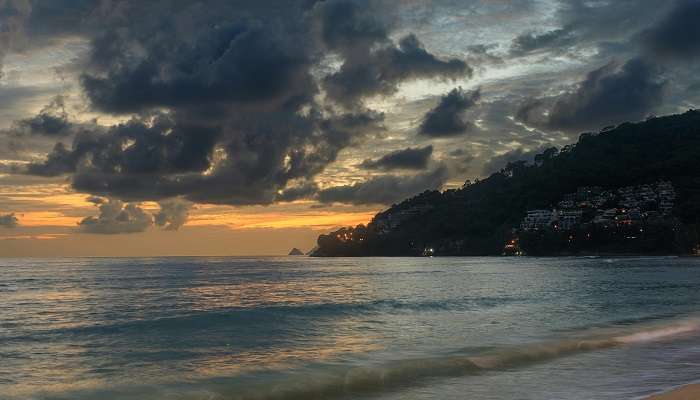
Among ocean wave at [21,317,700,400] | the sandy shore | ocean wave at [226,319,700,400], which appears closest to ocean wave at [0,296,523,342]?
ocean wave at [21,317,700,400]

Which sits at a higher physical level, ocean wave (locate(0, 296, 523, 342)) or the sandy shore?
the sandy shore

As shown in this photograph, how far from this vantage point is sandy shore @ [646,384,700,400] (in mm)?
11037

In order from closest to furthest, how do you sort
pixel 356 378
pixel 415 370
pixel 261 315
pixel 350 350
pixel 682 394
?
pixel 682 394 → pixel 356 378 → pixel 415 370 → pixel 350 350 → pixel 261 315

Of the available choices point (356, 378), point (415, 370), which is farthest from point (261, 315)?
point (356, 378)

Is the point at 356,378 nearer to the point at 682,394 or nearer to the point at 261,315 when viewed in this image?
the point at 682,394

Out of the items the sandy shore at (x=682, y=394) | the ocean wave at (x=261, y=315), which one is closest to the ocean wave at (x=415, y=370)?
the sandy shore at (x=682, y=394)

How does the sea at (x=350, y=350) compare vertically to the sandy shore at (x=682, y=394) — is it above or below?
below

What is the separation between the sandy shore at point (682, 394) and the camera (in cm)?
1104

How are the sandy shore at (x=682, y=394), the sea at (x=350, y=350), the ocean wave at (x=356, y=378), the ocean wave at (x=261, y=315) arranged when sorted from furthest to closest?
1. the ocean wave at (x=261, y=315)
2. the sea at (x=350, y=350)
3. the ocean wave at (x=356, y=378)
4. the sandy shore at (x=682, y=394)

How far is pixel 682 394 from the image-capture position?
11.4 meters

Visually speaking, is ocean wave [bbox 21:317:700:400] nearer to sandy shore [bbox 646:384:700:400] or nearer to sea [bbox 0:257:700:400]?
sea [bbox 0:257:700:400]

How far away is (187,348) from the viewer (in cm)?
2138

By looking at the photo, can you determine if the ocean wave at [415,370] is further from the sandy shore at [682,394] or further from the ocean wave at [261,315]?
the ocean wave at [261,315]

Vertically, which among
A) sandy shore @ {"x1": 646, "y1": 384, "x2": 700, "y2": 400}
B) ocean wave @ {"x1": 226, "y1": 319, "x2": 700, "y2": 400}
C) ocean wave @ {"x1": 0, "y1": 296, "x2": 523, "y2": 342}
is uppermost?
sandy shore @ {"x1": 646, "y1": 384, "x2": 700, "y2": 400}
